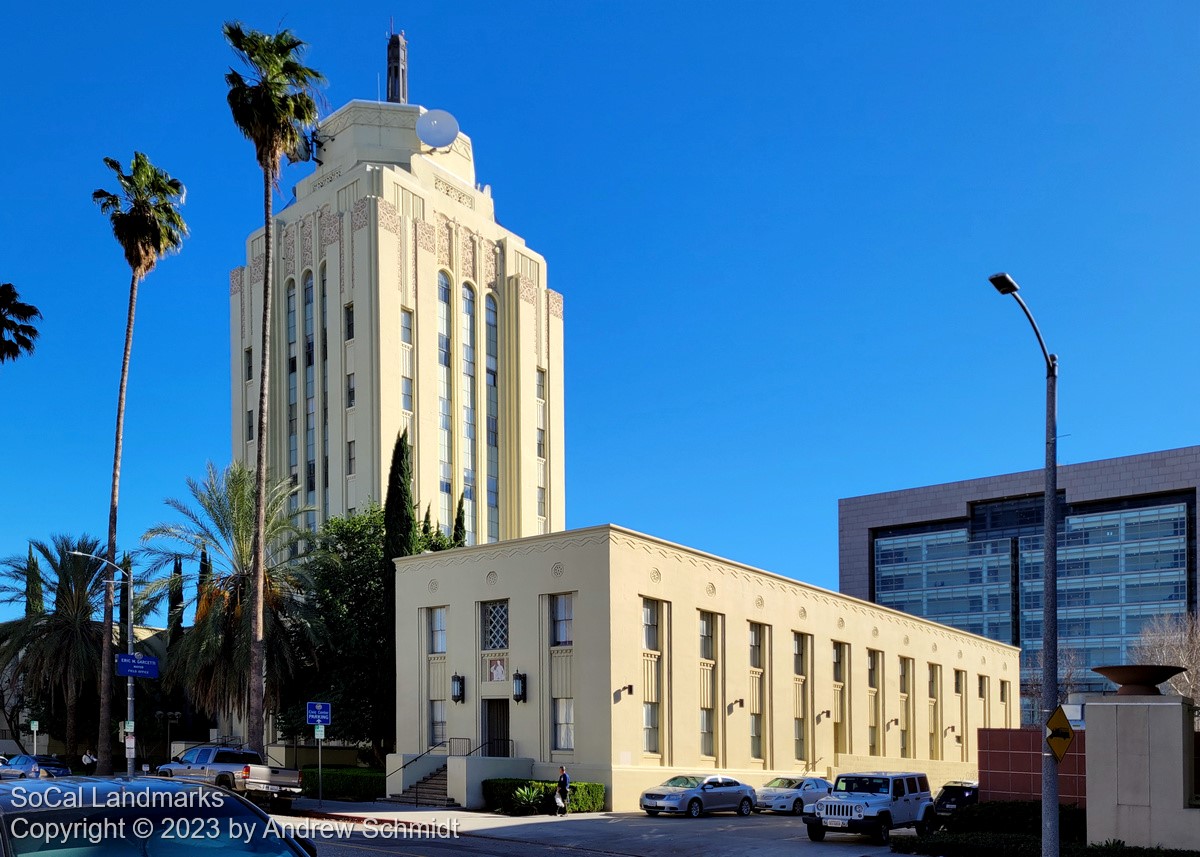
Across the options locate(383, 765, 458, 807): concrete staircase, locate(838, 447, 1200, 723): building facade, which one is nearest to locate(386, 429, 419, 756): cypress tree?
locate(383, 765, 458, 807): concrete staircase

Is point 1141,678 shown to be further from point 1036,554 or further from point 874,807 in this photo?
point 1036,554

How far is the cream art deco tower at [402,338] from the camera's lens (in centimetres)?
6675

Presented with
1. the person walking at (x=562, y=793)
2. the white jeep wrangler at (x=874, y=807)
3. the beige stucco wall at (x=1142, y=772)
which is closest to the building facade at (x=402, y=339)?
the person walking at (x=562, y=793)

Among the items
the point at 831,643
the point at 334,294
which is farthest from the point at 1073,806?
the point at 334,294

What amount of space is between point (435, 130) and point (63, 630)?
36923mm

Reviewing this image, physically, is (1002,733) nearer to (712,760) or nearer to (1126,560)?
(712,760)

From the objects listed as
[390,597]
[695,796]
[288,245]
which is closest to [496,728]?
[695,796]

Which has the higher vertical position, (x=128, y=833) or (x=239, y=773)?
(x=128, y=833)

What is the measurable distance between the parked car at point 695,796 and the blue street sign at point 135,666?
1785 centimetres

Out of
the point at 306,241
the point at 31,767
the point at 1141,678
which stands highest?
the point at 306,241

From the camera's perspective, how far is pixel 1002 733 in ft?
91.0

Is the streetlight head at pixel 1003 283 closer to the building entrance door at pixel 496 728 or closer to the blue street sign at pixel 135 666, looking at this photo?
the building entrance door at pixel 496 728

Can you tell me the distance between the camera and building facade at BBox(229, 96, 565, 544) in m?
66.8

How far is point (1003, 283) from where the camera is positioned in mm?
18031
